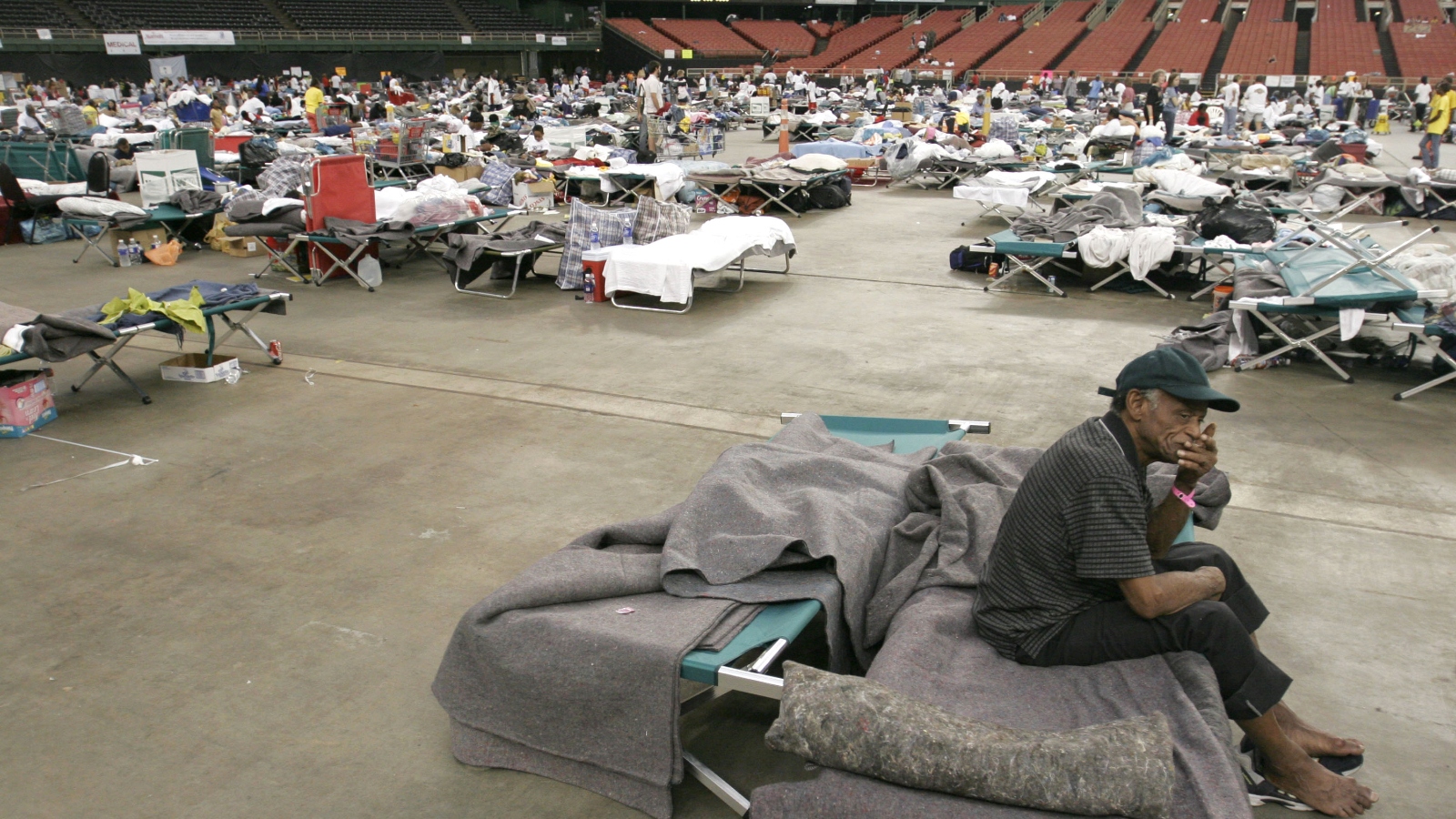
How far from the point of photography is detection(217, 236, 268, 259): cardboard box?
440 inches

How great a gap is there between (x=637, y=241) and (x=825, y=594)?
6827 mm

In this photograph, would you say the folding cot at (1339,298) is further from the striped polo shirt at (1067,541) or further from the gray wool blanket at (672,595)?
the striped polo shirt at (1067,541)

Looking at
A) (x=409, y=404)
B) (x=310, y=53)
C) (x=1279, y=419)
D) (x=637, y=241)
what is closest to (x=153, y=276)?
(x=637, y=241)

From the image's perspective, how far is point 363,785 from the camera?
2.88 meters

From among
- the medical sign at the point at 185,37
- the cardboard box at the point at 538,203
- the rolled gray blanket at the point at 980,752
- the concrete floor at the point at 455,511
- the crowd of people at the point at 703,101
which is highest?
the medical sign at the point at 185,37

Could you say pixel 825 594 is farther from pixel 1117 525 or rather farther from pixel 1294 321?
pixel 1294 321

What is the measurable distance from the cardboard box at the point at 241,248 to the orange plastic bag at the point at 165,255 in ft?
1.71

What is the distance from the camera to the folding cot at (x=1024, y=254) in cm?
877

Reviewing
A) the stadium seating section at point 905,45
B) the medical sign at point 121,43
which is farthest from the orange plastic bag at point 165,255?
the stadium seating section at point 905,45

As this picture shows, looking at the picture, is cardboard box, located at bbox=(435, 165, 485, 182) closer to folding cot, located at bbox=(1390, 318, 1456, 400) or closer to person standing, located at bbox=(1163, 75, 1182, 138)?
person standing, located at bbox=(1163, 75, 1182, 138)

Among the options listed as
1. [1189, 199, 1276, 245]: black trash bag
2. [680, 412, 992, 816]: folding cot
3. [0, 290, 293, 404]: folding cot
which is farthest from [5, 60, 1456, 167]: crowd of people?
[680, 412, 992, 816]: folding cot

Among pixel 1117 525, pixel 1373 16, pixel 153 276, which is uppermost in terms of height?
pixel 1373 16

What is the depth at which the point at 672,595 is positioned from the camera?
3037mm

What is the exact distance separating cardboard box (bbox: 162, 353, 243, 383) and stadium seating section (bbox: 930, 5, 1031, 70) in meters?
39.0
